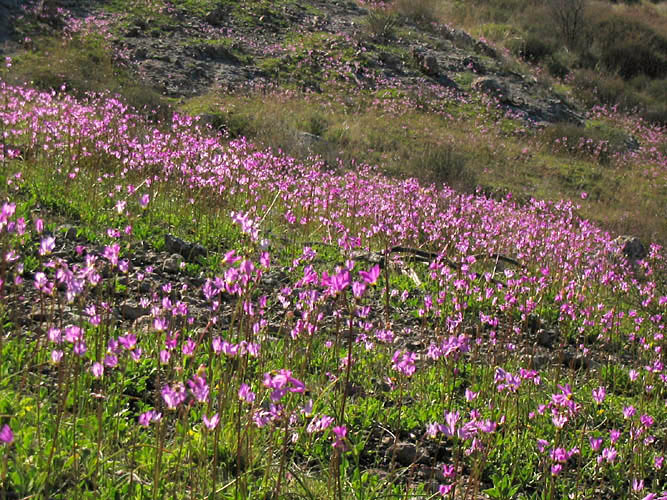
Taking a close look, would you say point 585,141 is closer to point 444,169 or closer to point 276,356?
point 444,169

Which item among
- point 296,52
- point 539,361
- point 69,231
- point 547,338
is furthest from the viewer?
point 296,52

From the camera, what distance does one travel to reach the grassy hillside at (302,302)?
5.81ft

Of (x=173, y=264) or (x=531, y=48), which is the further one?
(x=531, y=48)

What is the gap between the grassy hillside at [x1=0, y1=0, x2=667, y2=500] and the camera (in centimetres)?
→ 177

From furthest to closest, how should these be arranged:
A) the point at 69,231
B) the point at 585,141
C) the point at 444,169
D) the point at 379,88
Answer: the point at 379,88 → the point at 585,141 → the point at 444,169 → the point at 69,231

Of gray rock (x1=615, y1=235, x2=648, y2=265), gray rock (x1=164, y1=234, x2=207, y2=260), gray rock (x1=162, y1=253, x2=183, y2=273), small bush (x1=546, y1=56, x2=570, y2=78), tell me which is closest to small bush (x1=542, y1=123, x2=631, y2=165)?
small bush (x1=546, y1=56, x2=570, y2=78)

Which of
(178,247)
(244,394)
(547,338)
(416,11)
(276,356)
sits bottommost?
(547,338)

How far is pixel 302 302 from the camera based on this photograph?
2.99m

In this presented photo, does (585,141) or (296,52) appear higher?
(296,52)

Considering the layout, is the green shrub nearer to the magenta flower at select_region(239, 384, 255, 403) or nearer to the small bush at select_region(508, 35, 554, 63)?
the small bush at select_region(508, 35, 554, 63)

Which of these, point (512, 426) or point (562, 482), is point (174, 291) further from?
point (562, 482)

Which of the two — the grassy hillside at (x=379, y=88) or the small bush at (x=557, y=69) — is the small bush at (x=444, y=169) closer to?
the grassy hillside at (x=379, y=88)

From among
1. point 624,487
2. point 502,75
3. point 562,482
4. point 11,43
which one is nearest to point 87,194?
point 562,482

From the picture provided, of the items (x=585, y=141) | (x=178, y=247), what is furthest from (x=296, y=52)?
(x=178, y=247)
